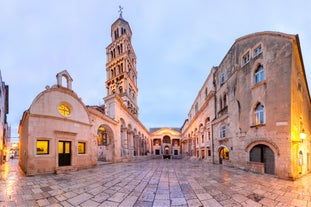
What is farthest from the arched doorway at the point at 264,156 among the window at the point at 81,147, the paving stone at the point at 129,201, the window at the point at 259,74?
the window at the point at 81,147

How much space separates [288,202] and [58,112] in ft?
47.1

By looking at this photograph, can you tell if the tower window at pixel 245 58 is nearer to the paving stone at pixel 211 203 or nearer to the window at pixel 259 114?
the window at pixel 259 114

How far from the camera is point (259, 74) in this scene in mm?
12828

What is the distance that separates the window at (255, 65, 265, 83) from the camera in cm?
1250

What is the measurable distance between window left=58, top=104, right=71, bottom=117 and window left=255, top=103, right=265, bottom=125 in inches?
605

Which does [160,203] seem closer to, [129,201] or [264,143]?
[129,201]

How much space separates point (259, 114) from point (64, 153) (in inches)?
618

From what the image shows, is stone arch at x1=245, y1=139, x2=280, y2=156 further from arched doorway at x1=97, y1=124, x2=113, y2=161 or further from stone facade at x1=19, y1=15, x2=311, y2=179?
arched doorway at x1=97, y1=124, x2=113, y2=161

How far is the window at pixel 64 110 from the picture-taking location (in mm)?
12991

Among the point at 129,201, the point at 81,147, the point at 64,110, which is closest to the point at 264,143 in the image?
the point at 129,201

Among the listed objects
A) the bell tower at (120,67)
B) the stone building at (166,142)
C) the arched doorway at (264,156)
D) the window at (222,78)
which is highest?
the bell tower at (120,67)

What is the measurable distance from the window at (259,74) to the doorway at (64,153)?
16.3 m

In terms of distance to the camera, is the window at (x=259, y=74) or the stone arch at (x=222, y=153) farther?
the stone arch at (x=222, y=153)

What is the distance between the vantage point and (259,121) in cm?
1245
